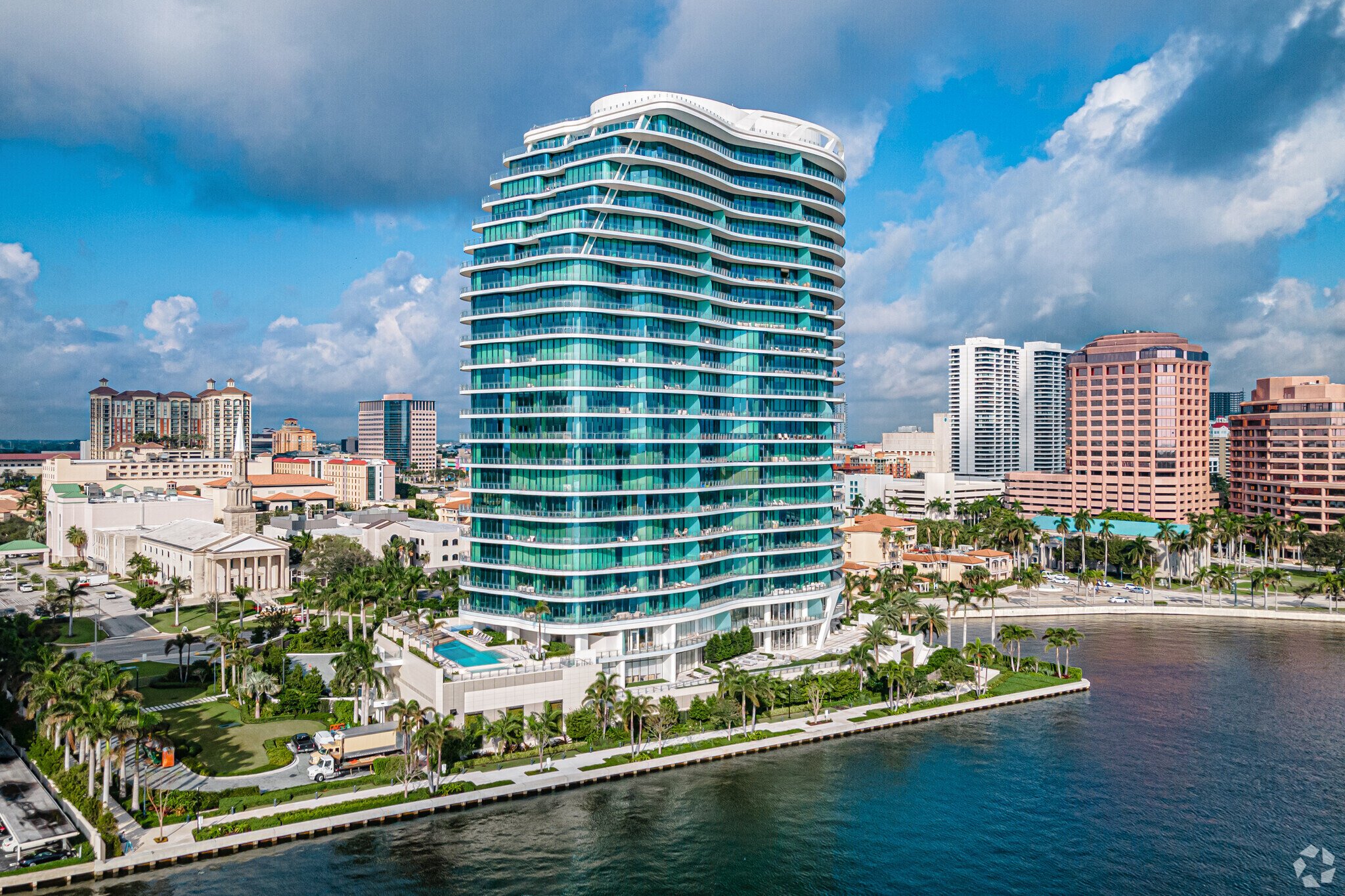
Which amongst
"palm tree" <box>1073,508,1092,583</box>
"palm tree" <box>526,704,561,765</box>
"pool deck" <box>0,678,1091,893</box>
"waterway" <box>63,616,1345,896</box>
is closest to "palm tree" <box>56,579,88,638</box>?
"pool deck" <box>0,678,1091,893</box>

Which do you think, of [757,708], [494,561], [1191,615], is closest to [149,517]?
[494,561]

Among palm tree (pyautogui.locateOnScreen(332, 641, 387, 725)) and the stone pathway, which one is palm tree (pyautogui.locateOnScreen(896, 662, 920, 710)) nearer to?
palm tree (pyautogui.locateOnScreen(332, 641, 387, 725))

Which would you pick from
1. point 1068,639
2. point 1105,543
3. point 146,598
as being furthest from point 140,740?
point 1105,543

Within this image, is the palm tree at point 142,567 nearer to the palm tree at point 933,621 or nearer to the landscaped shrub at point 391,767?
the landscaped shrub at point 391,767

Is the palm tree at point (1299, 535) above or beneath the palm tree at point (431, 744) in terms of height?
above

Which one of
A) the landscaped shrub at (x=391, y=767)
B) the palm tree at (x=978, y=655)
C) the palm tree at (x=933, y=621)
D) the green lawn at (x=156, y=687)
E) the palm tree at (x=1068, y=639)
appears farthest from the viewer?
the palm tree at (x=1068, y=639)

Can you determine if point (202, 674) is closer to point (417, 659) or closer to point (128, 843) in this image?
point (417, 659)

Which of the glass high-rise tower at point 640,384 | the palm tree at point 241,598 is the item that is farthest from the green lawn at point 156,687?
the glass high-rise tower at point 640,384
